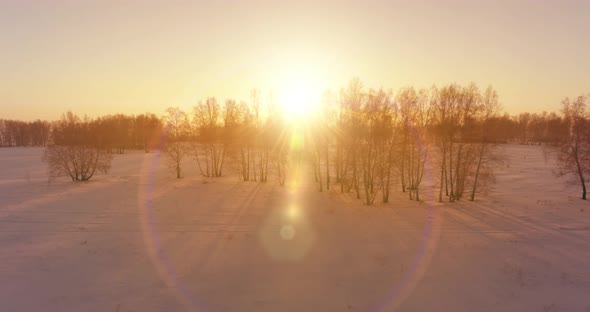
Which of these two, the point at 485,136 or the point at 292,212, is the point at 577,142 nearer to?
the point at 485,136

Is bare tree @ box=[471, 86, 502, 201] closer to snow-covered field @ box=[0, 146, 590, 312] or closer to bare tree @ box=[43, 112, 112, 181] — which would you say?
snow-covered field @ box=[0, 146, 590, 312]

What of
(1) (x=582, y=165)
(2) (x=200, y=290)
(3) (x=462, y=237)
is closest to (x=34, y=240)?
(2) (x=200, y=290)

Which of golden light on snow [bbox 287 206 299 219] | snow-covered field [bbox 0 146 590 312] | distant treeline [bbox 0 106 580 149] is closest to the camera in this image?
snow-covered field [bbox 0 146 590 312]

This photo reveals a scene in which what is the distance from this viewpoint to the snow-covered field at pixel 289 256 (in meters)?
11.2

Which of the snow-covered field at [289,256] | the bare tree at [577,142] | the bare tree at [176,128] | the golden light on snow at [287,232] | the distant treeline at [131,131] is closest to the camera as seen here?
the snow-covered field at [289,256]

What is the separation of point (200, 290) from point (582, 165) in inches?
1475

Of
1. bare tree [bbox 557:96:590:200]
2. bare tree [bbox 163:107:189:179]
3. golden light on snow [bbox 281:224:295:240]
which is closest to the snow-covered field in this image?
golden light on snow [bbox 281:224:295:240]

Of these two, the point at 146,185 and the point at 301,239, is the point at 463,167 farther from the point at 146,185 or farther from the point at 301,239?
the point at 146,185

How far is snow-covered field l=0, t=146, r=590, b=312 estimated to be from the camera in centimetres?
1120

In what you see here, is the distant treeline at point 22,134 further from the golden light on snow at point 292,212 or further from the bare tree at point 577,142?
the bare tree at point 577,142

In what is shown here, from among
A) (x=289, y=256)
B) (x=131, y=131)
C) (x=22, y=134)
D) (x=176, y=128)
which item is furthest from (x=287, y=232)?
(x=22, y=134)

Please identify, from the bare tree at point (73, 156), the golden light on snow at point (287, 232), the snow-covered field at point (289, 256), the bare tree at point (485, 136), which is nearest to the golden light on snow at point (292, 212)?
the snow-covered field at point (289, 256)

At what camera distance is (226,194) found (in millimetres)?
31359

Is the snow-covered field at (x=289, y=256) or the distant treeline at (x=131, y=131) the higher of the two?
the distant treeline at (x=131, y=131)
